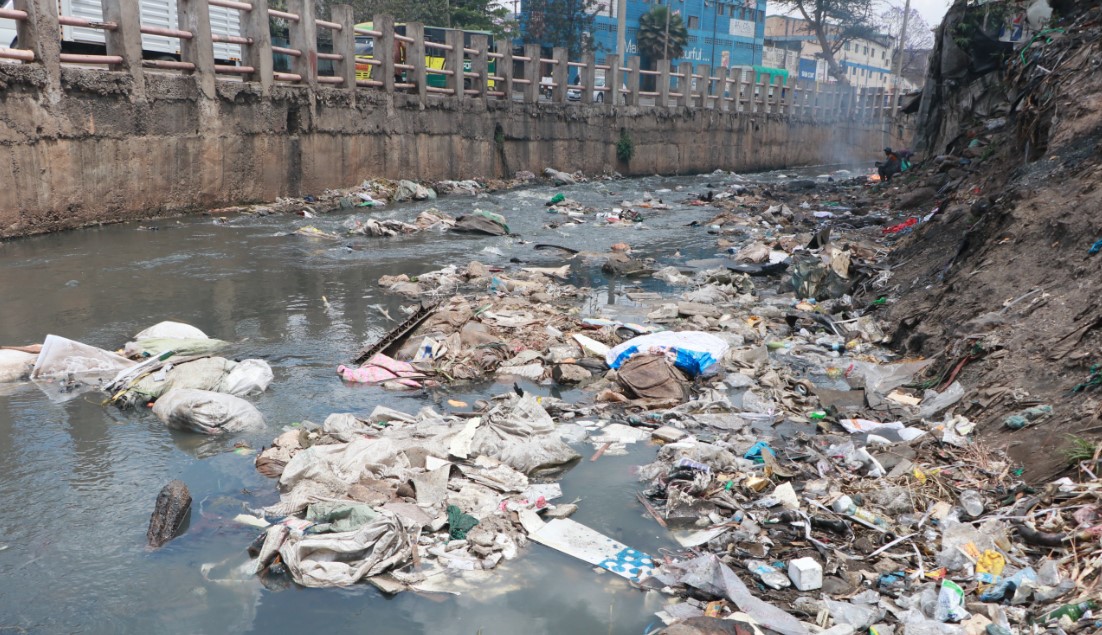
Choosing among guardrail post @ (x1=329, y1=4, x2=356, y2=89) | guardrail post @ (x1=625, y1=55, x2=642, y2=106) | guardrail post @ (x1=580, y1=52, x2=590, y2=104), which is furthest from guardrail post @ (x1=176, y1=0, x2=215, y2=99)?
guardrail post @ (x1=625, y1=55, x2=642, y2=106)

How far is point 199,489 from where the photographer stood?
3.78 m

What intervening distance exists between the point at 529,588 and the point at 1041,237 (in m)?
4.26

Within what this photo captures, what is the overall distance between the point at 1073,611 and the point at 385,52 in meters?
14.3

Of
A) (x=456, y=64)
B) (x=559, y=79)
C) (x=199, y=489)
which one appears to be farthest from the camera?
(x=559, y=79)

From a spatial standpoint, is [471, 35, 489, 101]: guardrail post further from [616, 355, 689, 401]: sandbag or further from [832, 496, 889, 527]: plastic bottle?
[832, 496, 889, 527]: plastic bottle

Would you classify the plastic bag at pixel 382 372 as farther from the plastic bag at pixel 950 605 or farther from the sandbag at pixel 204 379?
the plastic bag at pixel 950 605

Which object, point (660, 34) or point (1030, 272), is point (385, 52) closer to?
point (1030, 272)

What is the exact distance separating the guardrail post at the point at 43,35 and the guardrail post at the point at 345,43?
537cm

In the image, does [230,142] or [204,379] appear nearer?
[204,379]

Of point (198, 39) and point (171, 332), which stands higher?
point (198, 39)

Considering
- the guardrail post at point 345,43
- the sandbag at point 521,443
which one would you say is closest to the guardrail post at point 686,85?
the guardrail post at point 345,43

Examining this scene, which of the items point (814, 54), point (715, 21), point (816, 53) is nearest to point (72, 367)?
point (715, 21)

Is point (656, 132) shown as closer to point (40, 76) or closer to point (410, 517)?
point (40, 76)

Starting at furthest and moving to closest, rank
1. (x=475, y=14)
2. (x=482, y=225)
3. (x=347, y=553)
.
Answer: (x=475, y=14) → (x=482, y=225) → (x=347, y=553)
